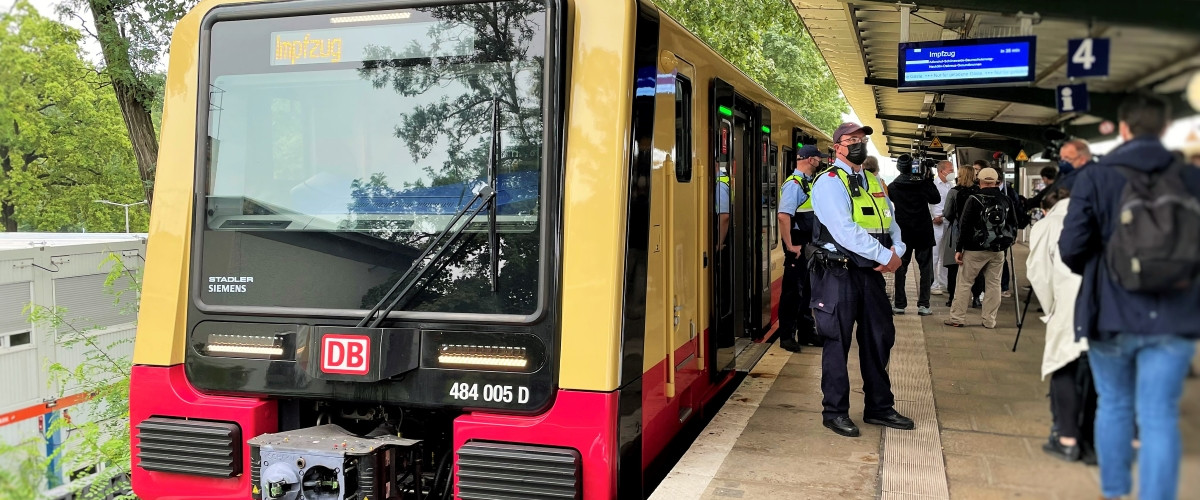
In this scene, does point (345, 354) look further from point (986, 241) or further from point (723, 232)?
point (723, 232)

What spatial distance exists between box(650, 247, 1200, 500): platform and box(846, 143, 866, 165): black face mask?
3.60ft

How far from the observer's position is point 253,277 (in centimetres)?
405

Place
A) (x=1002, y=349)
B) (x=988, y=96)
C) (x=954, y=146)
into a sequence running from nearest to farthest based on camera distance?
(x=1002, y=349) → (x=988, y=96) → (x=954, y=146)

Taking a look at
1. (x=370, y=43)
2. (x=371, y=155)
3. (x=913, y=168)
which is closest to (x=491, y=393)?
(x=371, y=155)

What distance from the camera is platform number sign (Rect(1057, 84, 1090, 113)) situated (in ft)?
5.49

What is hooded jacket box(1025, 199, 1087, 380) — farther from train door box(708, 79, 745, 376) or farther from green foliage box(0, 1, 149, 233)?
train door box(708, 79, 745, 376)

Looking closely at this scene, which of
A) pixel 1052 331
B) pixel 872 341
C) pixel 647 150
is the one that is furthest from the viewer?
pixel 872 341

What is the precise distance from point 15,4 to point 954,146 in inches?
129

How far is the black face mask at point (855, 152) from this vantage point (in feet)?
17.3

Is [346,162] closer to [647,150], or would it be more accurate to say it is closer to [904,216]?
[647,150]

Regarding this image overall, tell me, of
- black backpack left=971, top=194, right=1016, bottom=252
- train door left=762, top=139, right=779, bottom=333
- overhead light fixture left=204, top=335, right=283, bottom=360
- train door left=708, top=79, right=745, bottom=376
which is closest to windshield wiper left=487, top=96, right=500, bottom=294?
overhead light fixture left=204, top=335, right=283, bottom=360

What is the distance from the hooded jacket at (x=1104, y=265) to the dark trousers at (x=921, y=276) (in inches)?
248

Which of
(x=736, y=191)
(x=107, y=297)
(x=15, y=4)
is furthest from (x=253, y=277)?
(x=107, y=297)

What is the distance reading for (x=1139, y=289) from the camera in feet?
4.97
